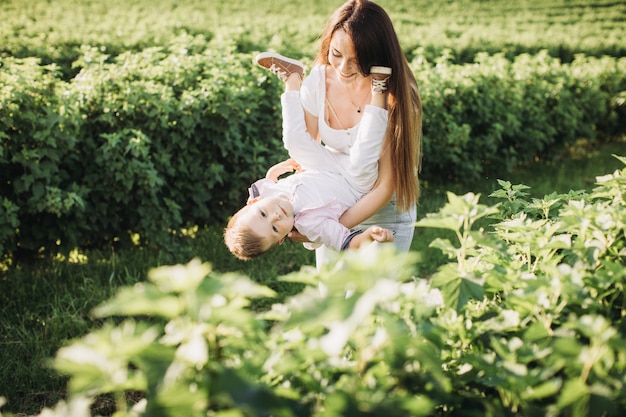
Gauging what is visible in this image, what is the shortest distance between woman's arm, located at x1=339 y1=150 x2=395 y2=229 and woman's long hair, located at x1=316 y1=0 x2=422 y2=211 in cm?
3

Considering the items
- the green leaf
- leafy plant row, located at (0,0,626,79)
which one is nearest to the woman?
the green leaf

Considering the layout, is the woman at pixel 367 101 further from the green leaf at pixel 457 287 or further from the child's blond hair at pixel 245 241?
the green leaf at pixel 457 287

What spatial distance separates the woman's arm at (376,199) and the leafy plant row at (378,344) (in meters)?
1.10

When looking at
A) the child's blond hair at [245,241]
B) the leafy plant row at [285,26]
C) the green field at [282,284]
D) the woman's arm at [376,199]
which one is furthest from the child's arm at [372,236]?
the leafy plant row at [285,26]

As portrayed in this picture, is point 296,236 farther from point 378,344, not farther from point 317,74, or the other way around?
point 378,344

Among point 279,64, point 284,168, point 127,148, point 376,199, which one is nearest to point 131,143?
point 127,148

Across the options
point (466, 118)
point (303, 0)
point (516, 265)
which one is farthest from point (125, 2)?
point (516, 265)

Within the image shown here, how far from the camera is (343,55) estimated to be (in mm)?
2521

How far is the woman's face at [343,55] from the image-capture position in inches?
98.2

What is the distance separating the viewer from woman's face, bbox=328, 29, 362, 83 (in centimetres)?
249

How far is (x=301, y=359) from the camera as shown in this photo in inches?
44.8

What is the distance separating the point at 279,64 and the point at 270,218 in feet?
2.53

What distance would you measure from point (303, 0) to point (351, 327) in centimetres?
2471

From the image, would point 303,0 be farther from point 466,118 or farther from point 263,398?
point 263,398
